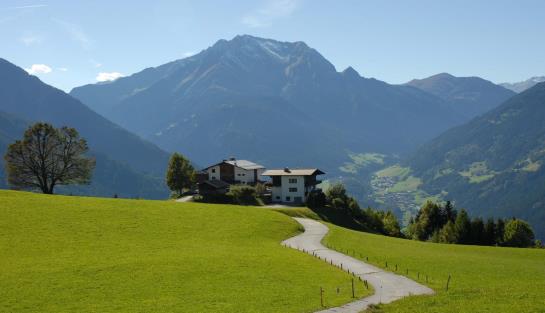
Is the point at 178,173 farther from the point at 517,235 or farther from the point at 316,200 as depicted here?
the point at 517,235

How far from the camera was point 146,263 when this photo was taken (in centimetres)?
4838

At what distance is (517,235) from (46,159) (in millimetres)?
122471

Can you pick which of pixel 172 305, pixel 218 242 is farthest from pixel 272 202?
pixel 172 305

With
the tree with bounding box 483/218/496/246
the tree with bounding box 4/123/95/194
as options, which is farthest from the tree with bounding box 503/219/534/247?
the tree with bounding box 4/123/95/194

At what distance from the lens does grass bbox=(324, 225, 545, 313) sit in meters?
32.8

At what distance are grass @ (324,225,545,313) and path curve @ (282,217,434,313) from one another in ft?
5.71

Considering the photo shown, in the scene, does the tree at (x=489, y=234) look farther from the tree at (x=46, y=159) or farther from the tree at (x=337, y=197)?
the tree at (x=46, y=159)

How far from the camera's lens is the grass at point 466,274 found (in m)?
32.8

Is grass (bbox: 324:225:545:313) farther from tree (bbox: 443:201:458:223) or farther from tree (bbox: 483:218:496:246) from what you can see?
tree (bbox: 443:201:458:223)

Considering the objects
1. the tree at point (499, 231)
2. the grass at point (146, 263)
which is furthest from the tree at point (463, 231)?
the grass at point (146, 263)

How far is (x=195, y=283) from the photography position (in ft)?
137

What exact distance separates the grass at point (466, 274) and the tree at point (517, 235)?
45761 mm

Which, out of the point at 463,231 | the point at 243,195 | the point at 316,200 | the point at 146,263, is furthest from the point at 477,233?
the point at 146,263

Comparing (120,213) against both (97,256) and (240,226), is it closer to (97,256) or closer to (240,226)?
(240,226)
